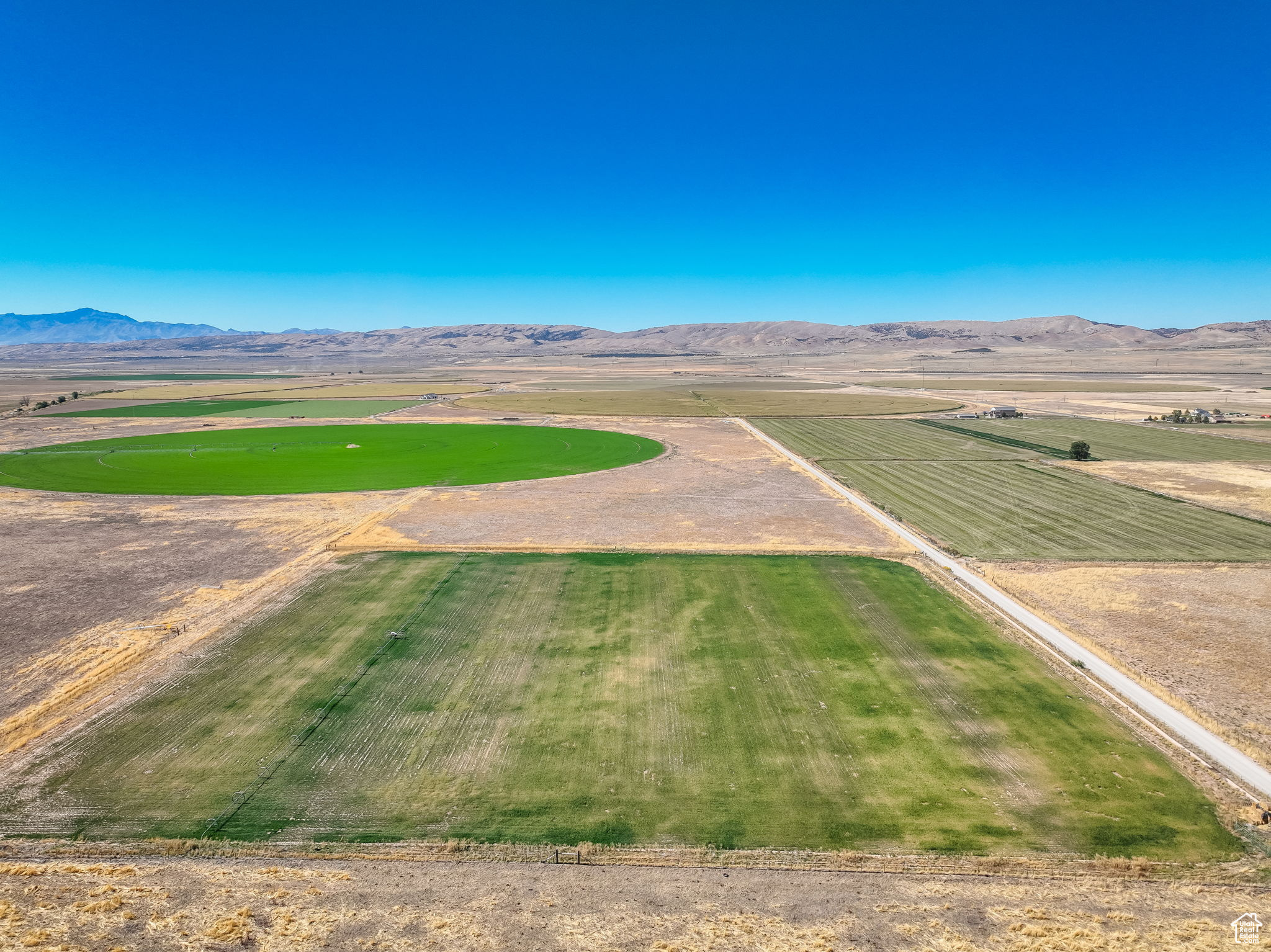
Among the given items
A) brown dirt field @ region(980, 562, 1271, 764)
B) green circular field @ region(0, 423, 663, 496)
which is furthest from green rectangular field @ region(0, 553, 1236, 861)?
green circular field @ region(0, 423, 663, 496)

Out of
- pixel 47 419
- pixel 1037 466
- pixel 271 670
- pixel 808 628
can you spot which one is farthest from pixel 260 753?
pixel 47 419

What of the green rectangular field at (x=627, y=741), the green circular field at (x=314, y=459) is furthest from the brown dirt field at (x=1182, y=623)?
the green circular field at (x=314, y=459)

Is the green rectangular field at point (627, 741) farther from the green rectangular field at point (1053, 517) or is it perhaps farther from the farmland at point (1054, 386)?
the farmland at point (1054, 386)

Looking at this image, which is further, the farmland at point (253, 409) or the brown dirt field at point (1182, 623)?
the farmland at point (253, 409)

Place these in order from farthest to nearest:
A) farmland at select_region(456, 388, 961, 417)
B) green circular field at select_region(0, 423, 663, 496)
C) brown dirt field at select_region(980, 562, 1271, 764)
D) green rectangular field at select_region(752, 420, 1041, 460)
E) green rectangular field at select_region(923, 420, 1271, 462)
→ farmland at select_region(456, 388, 961, 417)
green rectangular field at select_region(752, 420, 1041, 460)
green rectangular field at select_region(923, 420, 1271, 462)
green circular field at select_region(0, 423, 663, 496)
brown dirt field at select_region(980, 562, 1271, 764)

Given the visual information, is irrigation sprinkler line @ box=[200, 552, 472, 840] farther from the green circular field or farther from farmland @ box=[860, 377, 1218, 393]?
farmland @ box=[860, 377, 1218, 393]
